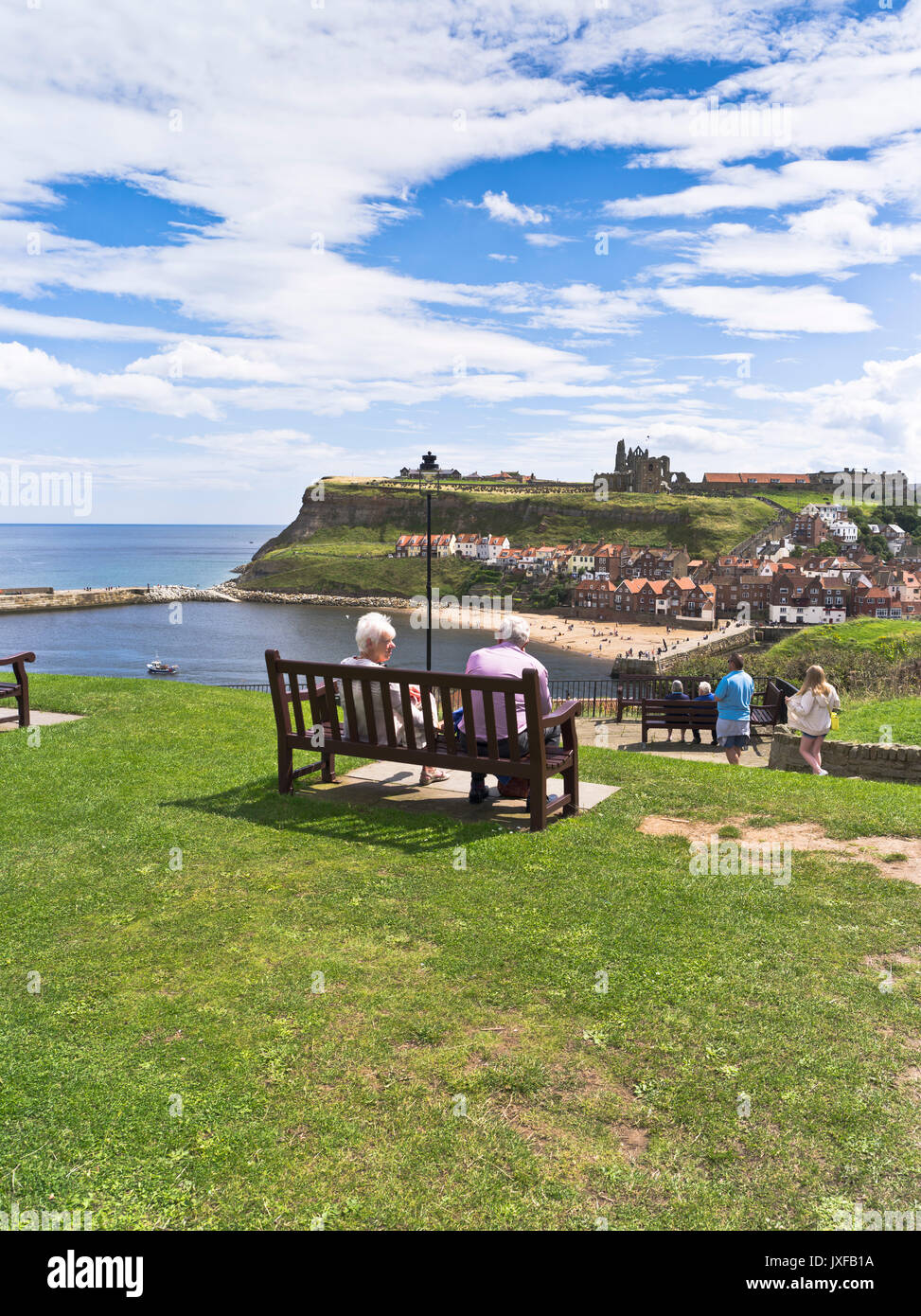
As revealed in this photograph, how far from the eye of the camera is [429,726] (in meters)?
6.19

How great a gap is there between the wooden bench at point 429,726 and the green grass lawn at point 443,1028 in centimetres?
44

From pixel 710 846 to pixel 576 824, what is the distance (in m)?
0.94

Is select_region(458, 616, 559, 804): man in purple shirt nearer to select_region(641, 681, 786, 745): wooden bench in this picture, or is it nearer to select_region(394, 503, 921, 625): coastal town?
select_region(641, 681, 786, 745): wooden bench

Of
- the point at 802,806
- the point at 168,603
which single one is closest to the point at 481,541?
the point at 168,603

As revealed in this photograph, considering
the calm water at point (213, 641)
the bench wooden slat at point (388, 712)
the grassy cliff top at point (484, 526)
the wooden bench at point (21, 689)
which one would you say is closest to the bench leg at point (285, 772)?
the bench wooden slat at point (388, 712)

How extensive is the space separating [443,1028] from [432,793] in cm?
342

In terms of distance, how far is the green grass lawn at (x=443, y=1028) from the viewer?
2.68 m

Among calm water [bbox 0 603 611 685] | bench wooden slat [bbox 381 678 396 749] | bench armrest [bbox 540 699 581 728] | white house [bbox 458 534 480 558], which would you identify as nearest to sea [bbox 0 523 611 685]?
calm water [bbox 0 603 611 685]

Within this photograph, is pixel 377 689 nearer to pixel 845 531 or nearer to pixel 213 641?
pixel 213 641

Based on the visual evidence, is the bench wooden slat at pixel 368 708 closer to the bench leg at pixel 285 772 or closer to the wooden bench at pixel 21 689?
the bench leg at pixel 285 772

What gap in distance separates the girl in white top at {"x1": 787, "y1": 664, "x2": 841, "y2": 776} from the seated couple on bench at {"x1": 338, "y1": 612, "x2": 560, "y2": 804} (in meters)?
4.50

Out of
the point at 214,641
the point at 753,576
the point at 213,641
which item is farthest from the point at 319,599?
the point at 753,576

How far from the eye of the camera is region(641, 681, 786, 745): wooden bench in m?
14.6
